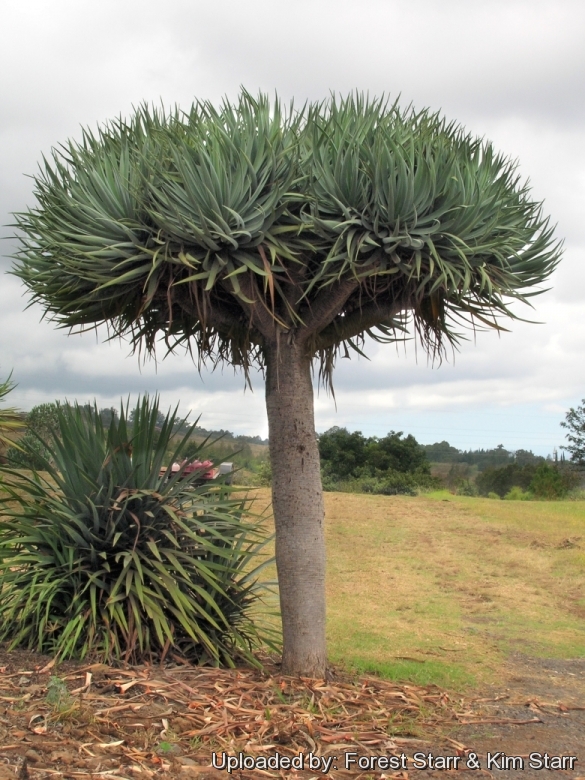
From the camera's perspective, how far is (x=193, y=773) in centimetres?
420

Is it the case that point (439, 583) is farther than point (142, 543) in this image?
Yes

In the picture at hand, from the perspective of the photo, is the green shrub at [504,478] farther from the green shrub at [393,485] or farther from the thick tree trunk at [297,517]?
the thick tree trunk at [297,517]

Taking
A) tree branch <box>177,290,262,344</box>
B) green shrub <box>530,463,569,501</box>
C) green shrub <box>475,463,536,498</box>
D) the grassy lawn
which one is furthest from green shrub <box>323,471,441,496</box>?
tree branch <box>177,290,262,344</box>

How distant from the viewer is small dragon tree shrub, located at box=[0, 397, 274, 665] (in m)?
6.19

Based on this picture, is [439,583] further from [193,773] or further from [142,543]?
[193,773]

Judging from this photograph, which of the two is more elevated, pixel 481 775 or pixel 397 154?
pixel 397 154

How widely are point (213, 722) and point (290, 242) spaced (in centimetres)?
337

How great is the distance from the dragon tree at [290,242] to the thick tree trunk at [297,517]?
12mm

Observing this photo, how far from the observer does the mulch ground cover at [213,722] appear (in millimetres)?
4316

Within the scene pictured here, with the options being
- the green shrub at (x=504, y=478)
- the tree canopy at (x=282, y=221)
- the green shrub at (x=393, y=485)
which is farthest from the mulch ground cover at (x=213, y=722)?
the green shrub at (x=504, y=478)

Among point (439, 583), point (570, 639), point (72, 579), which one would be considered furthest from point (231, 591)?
point (439, 583)

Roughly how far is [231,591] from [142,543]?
101 centimetres

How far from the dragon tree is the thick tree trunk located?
0.01 metres

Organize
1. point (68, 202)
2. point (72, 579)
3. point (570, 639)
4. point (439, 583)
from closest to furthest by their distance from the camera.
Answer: point (68, 202) → point (72, 579) → point (570, 639) → point (439, 583)
